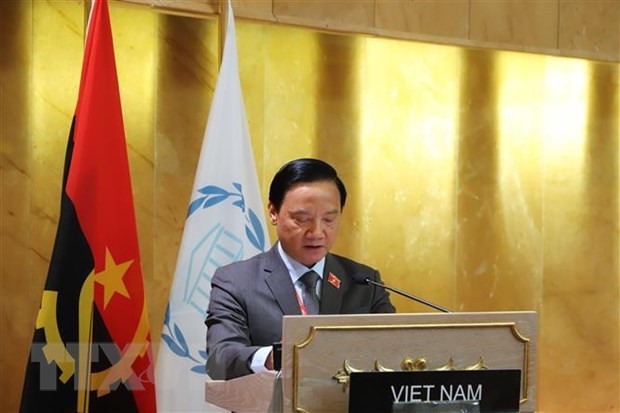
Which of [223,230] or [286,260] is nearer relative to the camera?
[286,260]

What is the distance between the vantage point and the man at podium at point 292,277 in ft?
8.64

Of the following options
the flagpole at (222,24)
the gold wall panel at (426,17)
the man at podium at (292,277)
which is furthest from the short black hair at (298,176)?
the gold wall panel at (426,17)

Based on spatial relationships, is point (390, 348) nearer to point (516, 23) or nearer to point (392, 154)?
point (392, 154)

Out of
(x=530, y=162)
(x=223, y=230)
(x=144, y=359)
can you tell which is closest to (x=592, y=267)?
(x=530, y=162)

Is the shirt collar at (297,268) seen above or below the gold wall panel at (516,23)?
below

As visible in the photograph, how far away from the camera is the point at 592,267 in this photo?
222 inches

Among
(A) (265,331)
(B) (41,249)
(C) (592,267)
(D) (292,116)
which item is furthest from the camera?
(C) (592,267)

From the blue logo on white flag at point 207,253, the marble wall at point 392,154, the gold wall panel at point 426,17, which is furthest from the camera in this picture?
the gold wall panel at point 426,17

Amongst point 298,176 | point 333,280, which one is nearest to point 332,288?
point 333,280

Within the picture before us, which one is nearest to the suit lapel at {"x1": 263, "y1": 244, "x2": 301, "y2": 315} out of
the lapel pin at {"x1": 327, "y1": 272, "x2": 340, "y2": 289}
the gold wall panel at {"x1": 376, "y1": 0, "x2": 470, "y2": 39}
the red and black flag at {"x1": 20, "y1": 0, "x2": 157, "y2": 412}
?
the lapel pin at {"x1": 327, "y1": 272, "x2": 340, "y2": 289}

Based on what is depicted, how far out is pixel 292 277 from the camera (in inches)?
107

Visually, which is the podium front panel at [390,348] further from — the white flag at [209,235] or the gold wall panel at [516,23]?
the gold wall panel at [516,23]

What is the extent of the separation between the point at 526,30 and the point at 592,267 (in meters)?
1.45

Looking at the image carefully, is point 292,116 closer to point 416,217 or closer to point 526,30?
point 416,217
